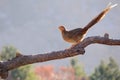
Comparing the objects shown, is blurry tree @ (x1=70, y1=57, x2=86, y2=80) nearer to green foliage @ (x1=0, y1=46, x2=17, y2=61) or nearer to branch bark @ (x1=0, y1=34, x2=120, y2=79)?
green foliage @ (x1=0, y1=46, x2=17, y2=61)

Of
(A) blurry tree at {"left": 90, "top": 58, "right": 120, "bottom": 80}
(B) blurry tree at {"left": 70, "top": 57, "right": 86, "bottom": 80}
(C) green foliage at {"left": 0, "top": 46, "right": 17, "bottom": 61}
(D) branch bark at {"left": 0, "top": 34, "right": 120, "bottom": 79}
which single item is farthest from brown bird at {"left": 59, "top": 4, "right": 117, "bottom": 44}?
(B) blurry tree at {"left": 70, "top": 57, "right": 86, "bottom": 80}

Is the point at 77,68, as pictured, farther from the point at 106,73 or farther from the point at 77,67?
the point at 106,73

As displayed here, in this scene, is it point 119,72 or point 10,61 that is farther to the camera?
point 119,72

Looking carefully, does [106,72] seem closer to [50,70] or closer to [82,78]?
[82,78]

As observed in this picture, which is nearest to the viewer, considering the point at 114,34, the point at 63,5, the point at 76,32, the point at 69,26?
the point at 76,32

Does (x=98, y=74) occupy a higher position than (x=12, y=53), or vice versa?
(x=12, y=53)

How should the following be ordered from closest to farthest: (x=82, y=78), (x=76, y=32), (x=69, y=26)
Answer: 1. (x=76, y=32)
2. (x=82, y=78)
3. (x=69, y=26)

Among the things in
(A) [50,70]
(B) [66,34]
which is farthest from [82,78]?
(B) [66,34]

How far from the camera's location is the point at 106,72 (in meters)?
18.7

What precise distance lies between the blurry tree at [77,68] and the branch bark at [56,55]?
22.1 m

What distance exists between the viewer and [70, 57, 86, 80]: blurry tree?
25884mm

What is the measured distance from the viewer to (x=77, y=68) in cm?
2669

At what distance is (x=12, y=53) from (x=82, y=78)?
31.3 ft

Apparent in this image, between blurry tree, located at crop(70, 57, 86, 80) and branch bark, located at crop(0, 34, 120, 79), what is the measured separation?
22.1 metres
